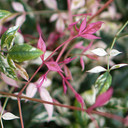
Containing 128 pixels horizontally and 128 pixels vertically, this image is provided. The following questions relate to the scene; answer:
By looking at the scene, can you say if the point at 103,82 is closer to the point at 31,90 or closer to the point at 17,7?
the point at 31,90

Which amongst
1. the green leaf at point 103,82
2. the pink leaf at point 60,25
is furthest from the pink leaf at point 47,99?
the pink leaf at point 60,25

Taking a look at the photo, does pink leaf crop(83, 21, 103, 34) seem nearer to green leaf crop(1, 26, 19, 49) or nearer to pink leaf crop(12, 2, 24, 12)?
green leaf crop(1, 26, 19, 49)

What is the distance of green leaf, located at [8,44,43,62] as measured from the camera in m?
0.28

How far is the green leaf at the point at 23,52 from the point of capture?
28 centimetres

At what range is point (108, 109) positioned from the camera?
0.60 m

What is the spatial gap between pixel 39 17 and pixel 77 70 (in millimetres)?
292

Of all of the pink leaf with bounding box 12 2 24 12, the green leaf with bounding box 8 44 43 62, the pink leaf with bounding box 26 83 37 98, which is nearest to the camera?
the green leaf with bounding box 8 44 43 62

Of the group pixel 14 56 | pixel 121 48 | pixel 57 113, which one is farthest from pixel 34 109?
pixel 121 48

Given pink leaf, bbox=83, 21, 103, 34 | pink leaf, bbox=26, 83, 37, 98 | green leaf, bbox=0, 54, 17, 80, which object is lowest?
pink leaf, bbox=26, 83, 37, 98

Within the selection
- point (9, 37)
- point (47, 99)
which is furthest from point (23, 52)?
point (47, 99)

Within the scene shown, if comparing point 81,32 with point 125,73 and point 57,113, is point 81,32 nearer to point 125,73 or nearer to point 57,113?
point 57,113

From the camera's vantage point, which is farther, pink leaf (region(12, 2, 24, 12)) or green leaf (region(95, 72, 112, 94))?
pink leaf (region(12, 2, 24, 12))

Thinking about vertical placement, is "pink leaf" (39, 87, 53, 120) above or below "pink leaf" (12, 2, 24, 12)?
below

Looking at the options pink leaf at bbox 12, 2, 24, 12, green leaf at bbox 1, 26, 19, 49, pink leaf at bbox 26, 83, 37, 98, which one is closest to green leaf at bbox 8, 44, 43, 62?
green leaf at bbox 1, 26, 19, 49
